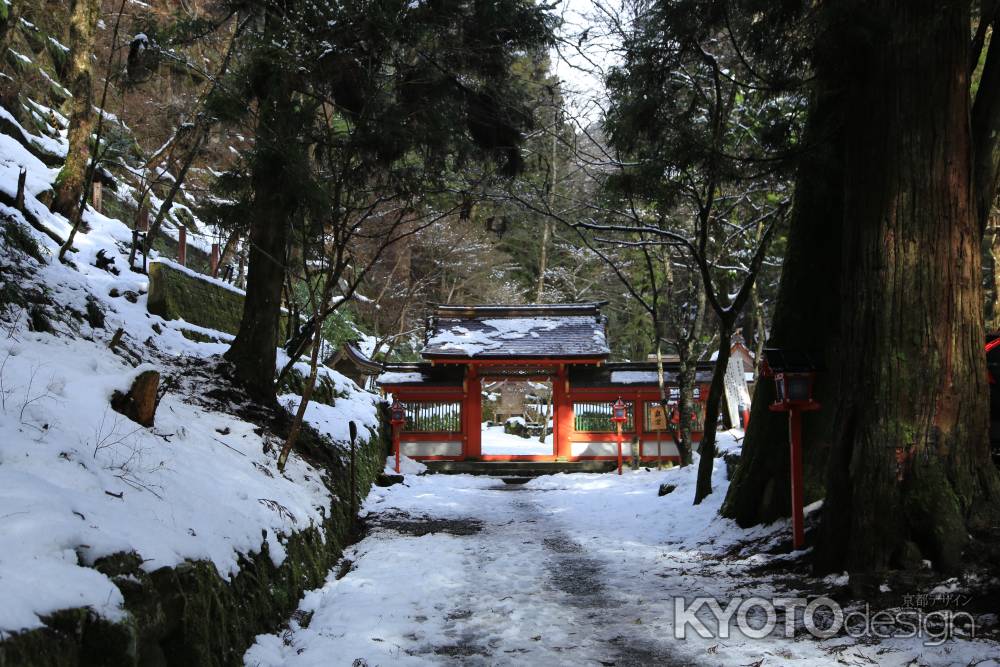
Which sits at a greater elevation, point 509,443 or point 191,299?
point 191,299

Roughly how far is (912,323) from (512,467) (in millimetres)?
13513

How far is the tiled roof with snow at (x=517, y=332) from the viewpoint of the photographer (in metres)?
18.1

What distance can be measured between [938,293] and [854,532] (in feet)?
5.59

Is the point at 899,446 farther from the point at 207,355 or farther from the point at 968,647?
the point at 207,355

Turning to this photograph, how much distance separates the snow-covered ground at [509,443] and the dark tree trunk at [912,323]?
1800 cm

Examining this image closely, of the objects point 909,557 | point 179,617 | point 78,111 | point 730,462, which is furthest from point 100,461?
point 78,111

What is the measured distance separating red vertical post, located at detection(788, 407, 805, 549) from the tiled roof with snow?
1232 cm

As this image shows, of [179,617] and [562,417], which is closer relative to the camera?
[179,617]

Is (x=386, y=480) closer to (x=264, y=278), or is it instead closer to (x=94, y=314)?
(x=264, y=278)

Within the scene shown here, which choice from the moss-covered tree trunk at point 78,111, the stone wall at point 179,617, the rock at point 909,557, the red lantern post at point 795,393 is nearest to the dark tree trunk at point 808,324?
the red lantern post at point 795,393

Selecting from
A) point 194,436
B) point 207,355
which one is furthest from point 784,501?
point 207,355

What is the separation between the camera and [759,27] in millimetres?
6055

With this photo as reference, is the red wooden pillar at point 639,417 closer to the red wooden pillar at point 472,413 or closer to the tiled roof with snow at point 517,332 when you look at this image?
the tiled roof with snow at point 517,332

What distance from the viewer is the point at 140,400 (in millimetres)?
4625
